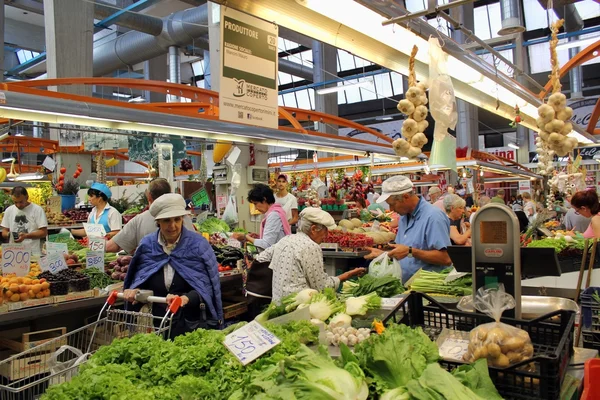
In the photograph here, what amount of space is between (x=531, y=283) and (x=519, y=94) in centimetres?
315

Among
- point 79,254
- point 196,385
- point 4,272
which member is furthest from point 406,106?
point 79,254

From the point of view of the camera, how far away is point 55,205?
33.9 feet

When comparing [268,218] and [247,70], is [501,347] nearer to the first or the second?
[247,70]

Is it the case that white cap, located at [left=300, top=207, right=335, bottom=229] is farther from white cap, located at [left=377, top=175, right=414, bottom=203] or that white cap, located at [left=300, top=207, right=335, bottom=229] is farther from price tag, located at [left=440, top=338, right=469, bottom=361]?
price tag, located at [left=440, top=338, right=469, bottom=361]

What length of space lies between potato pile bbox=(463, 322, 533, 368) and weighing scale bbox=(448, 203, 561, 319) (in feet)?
1.54

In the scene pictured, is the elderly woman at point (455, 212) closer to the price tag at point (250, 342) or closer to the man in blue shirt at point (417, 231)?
the man in blue shirt at point (417, 231)

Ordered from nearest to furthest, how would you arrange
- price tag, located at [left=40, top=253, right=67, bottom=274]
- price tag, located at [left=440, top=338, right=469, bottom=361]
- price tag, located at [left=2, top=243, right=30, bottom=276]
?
price tag, located at [left=440, top=338, right=469, bottom=361], price tag, located at [left=2, top=243, right=30, bottom=276], price tag, located at [left=40, top=253, right=67, bottom=274]

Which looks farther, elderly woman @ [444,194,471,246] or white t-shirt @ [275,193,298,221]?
white t-shirt @ [275,193,298,221]

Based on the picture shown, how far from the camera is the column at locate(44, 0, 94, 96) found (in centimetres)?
1045

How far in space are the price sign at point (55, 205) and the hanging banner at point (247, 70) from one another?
25.5ft

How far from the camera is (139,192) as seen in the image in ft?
37.7

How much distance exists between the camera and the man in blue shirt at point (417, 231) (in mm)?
4551

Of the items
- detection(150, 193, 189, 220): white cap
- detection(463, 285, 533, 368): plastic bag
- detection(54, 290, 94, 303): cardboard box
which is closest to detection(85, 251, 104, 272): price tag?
detection(54, 290, 94, 303): cardboard box

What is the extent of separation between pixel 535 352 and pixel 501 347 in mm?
272
